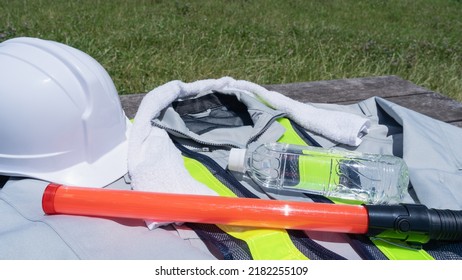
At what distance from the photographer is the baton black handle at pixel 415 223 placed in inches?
50.3

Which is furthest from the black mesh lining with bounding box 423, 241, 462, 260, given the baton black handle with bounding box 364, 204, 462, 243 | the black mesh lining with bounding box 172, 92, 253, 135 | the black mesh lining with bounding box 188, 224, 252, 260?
the black mesh lining with bounding box 172, 92, 253, 135

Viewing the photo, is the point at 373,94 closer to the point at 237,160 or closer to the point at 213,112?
the point at 213,112

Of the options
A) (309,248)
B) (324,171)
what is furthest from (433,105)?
(309,248)

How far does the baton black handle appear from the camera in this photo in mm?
1278

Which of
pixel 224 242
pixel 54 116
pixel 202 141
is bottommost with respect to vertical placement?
pixel 224 242

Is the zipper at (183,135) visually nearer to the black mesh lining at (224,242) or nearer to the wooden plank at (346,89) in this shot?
the black mesh lining at (224,242)

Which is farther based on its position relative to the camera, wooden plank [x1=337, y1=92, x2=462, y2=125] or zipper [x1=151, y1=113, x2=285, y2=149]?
wooden plank [x1=337, y1=92, x2=462, y2=125]

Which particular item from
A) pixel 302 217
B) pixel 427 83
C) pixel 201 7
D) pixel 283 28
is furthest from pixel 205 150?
pixel 201 7

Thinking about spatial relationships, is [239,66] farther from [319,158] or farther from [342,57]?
[319,158]

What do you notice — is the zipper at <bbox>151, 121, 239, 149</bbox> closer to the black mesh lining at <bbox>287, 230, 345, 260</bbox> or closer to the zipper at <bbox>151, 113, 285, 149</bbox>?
the zipper at <bbox>151, 113, 285, 149</bbox>

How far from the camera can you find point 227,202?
4.28ft

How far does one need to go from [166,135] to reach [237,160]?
10.5 inches

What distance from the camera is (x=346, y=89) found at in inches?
96.6

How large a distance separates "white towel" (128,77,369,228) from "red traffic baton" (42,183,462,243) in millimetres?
75
